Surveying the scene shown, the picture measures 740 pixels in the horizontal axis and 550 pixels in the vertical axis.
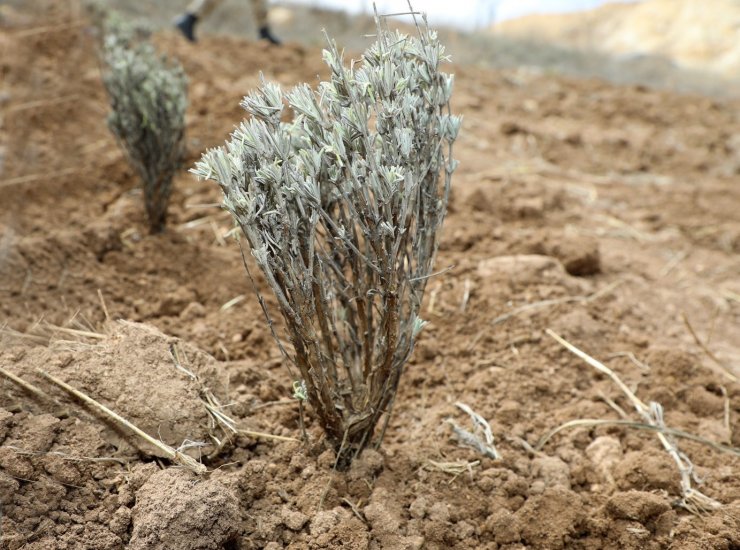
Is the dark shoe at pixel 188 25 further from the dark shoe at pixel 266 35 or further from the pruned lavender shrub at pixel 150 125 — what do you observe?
the pruned lavender shrub at pixel 150 125

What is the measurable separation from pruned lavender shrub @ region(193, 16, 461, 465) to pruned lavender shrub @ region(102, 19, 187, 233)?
5.67 ft

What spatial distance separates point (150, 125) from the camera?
3463mm

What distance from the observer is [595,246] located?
3641 millimetres

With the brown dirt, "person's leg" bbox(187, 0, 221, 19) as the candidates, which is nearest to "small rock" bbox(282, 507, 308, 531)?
the brown dirt

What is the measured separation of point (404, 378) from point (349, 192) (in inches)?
40.5

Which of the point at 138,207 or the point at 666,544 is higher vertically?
the point at 138,207

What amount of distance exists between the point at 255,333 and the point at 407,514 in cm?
100

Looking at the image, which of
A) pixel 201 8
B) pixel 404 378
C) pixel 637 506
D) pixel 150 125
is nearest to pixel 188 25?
pixel 201 8

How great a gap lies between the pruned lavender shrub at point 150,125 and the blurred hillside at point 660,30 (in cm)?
1533

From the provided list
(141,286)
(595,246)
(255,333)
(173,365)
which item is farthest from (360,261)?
(595,246)

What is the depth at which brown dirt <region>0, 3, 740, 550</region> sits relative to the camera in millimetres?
1899

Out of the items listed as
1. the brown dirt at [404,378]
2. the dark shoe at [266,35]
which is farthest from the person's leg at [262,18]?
the brown dirt at [404,378]

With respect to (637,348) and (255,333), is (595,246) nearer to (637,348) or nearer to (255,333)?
(637,348)

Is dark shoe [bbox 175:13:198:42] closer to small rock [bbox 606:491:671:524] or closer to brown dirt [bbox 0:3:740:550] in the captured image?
brown dirt [bbox 0:3:740:550]
